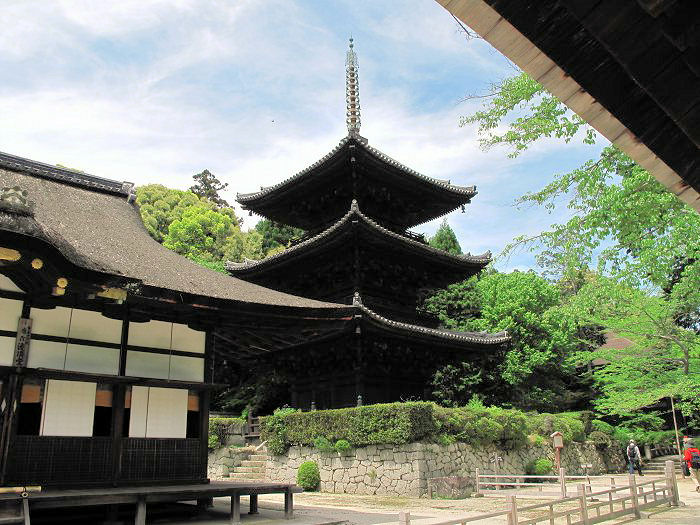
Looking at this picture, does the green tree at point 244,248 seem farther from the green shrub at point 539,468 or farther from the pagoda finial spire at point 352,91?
the green shrub at point 539,468

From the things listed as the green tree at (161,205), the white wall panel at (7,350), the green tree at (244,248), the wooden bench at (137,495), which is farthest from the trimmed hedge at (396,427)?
the green tree at (161,205)

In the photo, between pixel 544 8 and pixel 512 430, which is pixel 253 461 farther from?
pixel 544 8

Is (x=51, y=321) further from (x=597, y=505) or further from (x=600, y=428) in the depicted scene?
(x=600, y=428)

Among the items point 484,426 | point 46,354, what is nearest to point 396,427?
point 484,426

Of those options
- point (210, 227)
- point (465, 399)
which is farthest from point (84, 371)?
point (210, 227)

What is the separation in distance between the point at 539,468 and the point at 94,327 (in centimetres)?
1748

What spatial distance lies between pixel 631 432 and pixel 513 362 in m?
6.76

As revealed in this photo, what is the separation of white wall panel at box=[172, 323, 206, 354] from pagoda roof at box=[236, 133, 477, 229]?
463 inches

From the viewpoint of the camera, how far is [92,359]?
30.7 ft

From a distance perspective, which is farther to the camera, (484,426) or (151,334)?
(484,426)

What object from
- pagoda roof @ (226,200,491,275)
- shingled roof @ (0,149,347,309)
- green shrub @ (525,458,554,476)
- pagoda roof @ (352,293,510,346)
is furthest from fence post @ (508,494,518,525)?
green shrub @ (525,458,554,476)

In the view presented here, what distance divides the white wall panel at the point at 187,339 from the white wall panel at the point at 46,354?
6.29 ft

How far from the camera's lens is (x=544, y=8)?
93.7 inches

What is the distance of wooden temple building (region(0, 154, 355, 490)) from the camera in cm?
819
